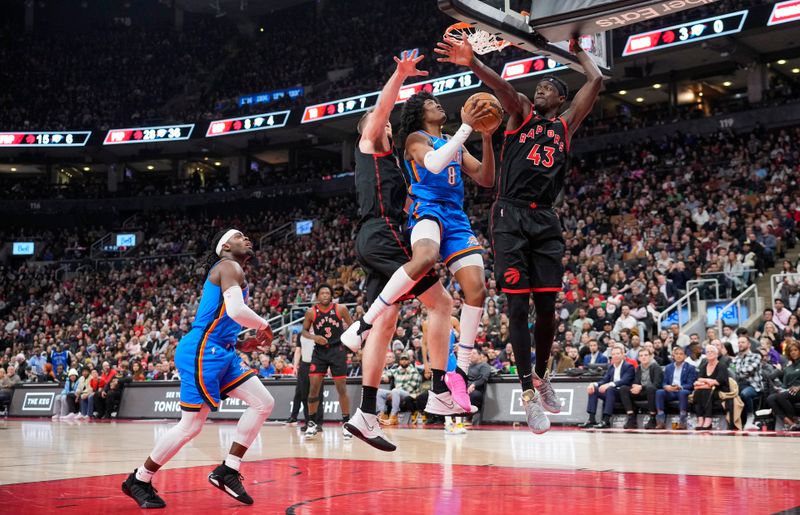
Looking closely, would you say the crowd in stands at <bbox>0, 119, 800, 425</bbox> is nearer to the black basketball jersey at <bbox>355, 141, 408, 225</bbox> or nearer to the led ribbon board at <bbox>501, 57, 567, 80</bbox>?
the black basketball jersey at <bbox>355, 141, 408, 225</bbox>

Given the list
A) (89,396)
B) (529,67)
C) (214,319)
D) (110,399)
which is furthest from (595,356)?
(529,67)

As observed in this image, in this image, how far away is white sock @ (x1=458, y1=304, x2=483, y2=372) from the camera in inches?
236

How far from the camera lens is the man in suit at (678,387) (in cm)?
1241

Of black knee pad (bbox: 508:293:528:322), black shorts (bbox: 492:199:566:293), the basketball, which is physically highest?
the basketball

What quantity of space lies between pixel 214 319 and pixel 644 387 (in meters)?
8.66

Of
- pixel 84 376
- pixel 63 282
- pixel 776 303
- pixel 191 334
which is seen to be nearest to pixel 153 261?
pixel 63 282

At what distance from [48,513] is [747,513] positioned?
3.93 m

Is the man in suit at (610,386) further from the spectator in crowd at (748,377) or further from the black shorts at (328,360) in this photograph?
the black shorts at (328,360)

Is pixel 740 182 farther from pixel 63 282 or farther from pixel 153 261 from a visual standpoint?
pixel 63 282

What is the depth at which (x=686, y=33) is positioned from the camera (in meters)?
24.1

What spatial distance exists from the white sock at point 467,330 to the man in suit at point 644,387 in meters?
7.36

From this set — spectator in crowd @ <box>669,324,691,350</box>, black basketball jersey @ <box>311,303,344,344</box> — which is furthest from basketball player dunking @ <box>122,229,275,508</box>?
spectator in crowd @ <box>669,324,691,350</box>

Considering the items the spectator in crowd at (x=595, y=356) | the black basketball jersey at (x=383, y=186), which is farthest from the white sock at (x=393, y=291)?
the spectator in crowd at (x=595, y=356)

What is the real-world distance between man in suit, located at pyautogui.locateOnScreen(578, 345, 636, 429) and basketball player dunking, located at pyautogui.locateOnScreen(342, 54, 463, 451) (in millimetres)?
7486
